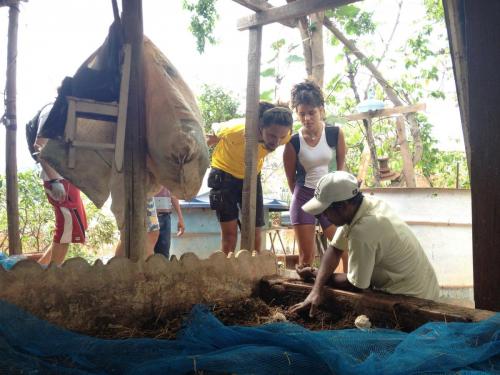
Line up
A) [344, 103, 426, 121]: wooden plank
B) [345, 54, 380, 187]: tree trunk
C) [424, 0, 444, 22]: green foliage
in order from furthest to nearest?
[424, 0, 444, 22]: green foliage
[345, 54, 380, 187]: tree trunk
[344, 103, 426, 121]: wooden plank

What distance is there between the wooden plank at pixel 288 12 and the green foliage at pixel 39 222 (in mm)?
5769

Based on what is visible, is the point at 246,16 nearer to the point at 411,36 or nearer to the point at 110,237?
the point at 110,237

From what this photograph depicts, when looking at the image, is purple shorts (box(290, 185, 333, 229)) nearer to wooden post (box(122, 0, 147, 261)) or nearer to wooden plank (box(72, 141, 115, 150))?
wooden post (box(122, 0, 147, 261))

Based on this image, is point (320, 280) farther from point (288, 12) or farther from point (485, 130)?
point (288, 12)

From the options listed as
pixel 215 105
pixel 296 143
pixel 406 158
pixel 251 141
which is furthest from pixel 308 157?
pixel 215 105

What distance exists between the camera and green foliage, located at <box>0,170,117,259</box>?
7.75 m

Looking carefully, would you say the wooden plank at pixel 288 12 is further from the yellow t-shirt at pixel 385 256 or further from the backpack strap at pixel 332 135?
the yellow t-shirt at pixel 385 256

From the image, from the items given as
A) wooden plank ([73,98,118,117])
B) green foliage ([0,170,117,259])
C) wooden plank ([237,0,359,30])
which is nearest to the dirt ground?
wooden plank ([73,98,118,117])

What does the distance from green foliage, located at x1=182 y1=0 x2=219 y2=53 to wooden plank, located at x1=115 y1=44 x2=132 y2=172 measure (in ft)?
15.9

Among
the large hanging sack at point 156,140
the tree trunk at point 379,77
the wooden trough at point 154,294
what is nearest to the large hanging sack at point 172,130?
the large hanging sack at point 156,140

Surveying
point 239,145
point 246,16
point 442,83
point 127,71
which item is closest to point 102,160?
point 127,71

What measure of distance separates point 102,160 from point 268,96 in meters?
6.05

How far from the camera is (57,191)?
3.92m

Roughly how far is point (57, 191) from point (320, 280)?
256 centimetres
